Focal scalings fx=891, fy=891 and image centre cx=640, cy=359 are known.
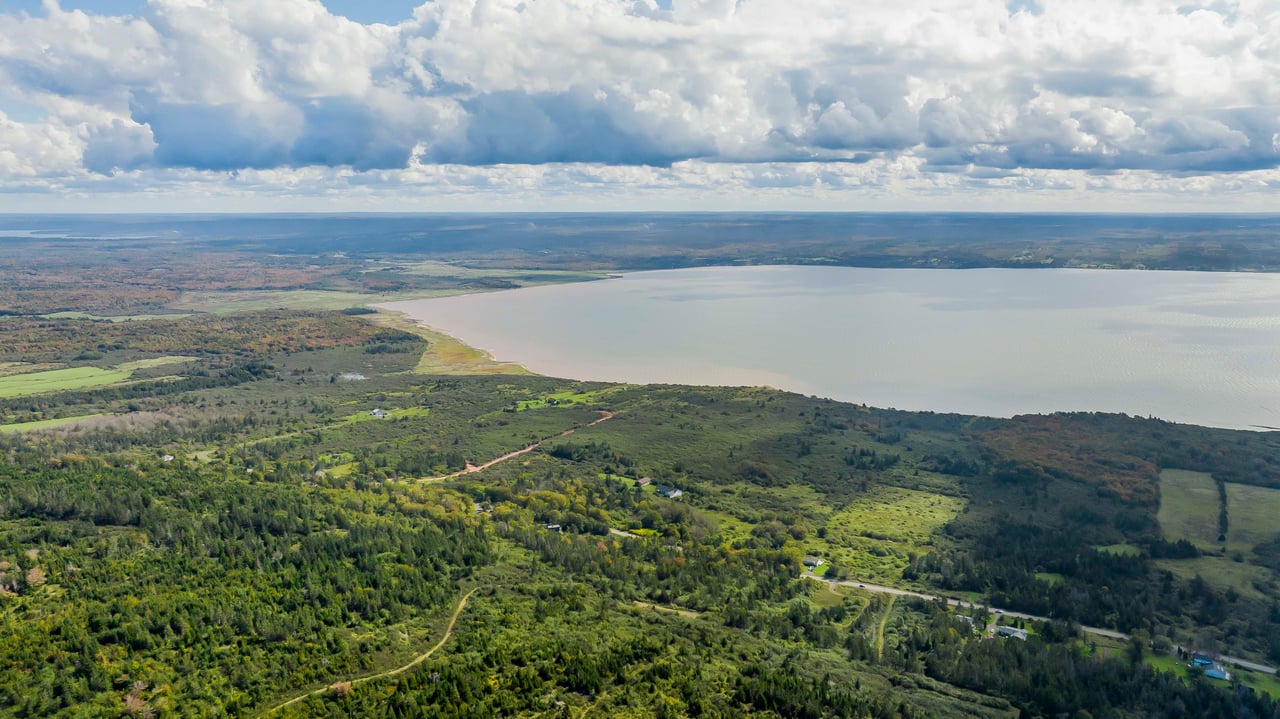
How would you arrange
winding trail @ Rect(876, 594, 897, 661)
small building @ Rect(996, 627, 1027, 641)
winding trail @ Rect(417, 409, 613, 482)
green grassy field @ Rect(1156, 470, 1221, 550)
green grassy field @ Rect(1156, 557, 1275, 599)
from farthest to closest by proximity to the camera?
winding trail @ Rect(417, 409, 613, 482), green grassy field @ Rect(1156, 470, 1221, 550), green grassy field @ Rect(1156, 557, 1275, 599), small building @ Rect(996, 627, 1027, 641), winding trail @ Rect(876, 594, 897, 661)

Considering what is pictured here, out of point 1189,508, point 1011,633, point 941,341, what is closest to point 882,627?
point 1011,633

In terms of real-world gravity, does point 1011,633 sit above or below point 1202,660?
below

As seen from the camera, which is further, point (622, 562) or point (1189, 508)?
point (1189, 508)

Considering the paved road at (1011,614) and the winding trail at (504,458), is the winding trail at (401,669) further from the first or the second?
the winding trail at (504,458)

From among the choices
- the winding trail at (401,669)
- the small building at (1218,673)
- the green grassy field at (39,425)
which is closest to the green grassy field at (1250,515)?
the small building at (1218,673)

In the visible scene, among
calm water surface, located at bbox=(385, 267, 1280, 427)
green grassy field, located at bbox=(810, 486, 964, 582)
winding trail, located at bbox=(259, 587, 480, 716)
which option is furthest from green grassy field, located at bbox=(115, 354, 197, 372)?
green grassy field, located at bbox=(810, 486, 964, 582)

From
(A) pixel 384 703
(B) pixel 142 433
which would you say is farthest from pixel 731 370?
(A) pixel 384 703

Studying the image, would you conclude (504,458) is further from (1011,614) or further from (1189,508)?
(1189,508)

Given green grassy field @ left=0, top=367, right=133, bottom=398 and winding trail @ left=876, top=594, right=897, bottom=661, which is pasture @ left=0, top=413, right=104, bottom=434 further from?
winding trail @ left=876, top=594, right=897, bottom=661
